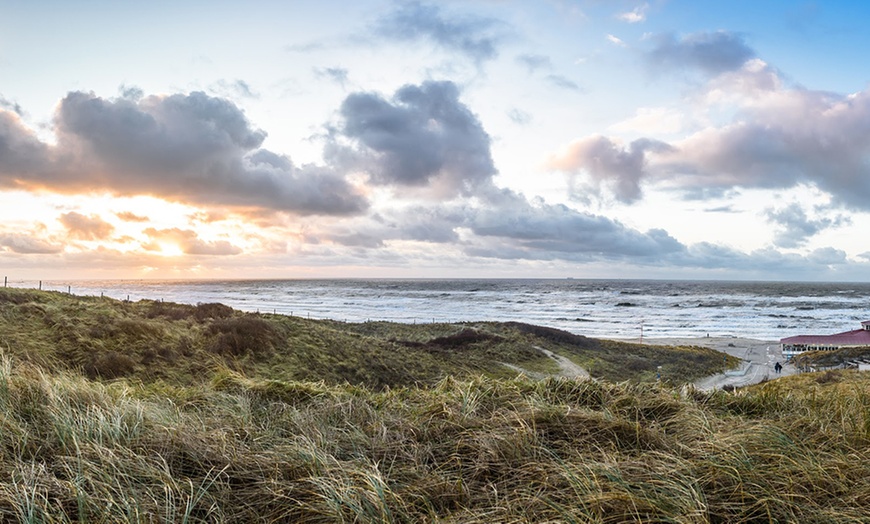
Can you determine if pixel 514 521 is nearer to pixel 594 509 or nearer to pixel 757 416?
pixel 594 509

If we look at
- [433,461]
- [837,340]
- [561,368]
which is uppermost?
[433,461]

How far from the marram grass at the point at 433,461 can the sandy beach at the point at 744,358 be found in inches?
929

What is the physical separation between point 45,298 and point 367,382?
12.3 metres

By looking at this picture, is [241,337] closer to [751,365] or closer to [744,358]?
[751,365]

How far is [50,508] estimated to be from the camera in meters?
2.79

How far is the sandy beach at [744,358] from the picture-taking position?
30703 millimetres

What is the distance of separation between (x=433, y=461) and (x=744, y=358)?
1812 inches

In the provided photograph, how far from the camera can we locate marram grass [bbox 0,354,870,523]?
2.75 metres

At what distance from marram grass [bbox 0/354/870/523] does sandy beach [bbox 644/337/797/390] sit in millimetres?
23607

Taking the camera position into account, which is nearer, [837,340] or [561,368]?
[561,368]

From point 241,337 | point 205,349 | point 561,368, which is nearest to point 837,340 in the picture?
point 561,368

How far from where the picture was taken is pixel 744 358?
135 ft

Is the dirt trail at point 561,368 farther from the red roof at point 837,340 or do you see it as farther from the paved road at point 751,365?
the red roof at point 837,340

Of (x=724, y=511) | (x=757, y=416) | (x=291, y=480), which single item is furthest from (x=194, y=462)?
(x=757, y=416)
